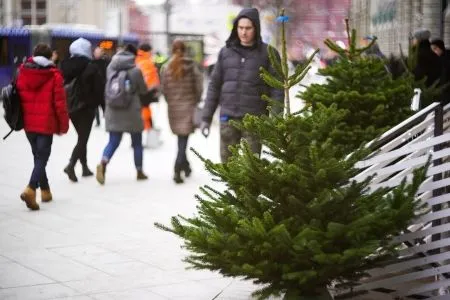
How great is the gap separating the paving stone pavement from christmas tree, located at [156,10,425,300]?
3.93 feet

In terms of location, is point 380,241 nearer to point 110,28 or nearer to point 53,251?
point 53,251

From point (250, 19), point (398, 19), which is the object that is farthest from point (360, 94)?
point (398, 19)

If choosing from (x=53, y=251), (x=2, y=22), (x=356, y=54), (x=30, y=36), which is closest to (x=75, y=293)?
(x=53, y=251)

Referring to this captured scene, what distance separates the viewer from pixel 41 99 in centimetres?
1191

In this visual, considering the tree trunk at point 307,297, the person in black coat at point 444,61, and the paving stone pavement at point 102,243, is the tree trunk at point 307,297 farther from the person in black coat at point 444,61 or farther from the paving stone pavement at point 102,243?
the person in black coat at point 444,61

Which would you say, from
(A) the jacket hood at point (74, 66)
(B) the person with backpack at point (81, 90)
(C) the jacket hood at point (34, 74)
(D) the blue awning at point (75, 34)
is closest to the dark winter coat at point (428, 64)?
(C) the jacket hood at point (34, 74)

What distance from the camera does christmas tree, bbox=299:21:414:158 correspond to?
9.48 m

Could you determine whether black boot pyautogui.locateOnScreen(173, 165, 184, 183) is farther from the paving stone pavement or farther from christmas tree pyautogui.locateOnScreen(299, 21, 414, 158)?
christmas tree pyautogui.locateOnScreen(299, 21, 414, 158)

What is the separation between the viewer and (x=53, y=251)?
9195mm

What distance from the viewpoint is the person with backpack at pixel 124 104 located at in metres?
14.8

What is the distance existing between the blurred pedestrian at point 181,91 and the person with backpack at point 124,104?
0.40 m

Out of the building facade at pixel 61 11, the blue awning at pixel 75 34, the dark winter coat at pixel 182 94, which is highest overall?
the building facade at pixel 61 11

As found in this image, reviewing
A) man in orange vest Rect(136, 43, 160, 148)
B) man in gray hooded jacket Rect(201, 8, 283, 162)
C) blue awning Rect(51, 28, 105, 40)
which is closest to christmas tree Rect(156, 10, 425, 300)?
man in gray hooded jacket Rect(201, 8, 283, 162)

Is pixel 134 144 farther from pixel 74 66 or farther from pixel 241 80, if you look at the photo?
pixel 241 80
